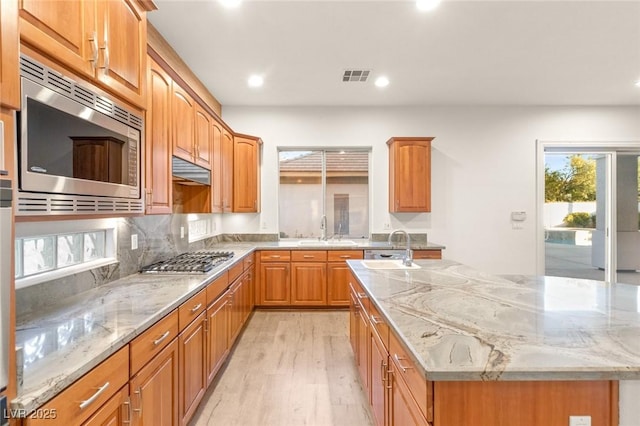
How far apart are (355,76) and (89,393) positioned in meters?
3.56

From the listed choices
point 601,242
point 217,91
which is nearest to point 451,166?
point 601,242

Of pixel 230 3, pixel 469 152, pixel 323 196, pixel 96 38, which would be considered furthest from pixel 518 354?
pixel 469 152

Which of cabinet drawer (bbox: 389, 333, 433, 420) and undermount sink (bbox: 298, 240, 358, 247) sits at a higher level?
undermount sink (bbox: 298, 240, 358, 247)

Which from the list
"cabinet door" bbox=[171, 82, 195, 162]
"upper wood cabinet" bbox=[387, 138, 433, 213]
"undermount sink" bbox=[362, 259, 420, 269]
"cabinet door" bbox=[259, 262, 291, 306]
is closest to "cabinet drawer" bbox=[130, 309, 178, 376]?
"cabinet door" bbox=[171, 82, 195, 162]

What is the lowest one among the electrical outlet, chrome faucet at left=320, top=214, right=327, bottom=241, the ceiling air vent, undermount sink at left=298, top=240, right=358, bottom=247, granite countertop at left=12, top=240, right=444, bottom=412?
the electrical outlet

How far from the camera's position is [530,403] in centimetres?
97

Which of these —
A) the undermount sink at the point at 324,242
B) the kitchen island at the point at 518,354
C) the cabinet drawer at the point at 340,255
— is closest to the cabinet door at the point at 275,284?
the undermount sink at the point at 324,242

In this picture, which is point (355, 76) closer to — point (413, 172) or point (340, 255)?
point (413, 172)

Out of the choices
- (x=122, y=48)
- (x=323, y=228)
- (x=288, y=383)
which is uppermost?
(x=122, y=48)

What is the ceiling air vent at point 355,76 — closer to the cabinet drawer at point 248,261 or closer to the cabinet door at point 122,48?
the cabinet door at point 122,48

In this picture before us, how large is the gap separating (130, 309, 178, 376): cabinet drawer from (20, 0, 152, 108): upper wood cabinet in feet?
3.68

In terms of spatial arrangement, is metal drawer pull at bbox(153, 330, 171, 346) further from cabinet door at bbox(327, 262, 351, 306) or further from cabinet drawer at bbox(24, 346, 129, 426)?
cabinet door at bbox(327, 262, 351, 306)

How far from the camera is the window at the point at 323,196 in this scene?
4859mm

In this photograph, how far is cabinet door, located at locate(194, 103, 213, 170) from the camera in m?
2.88
